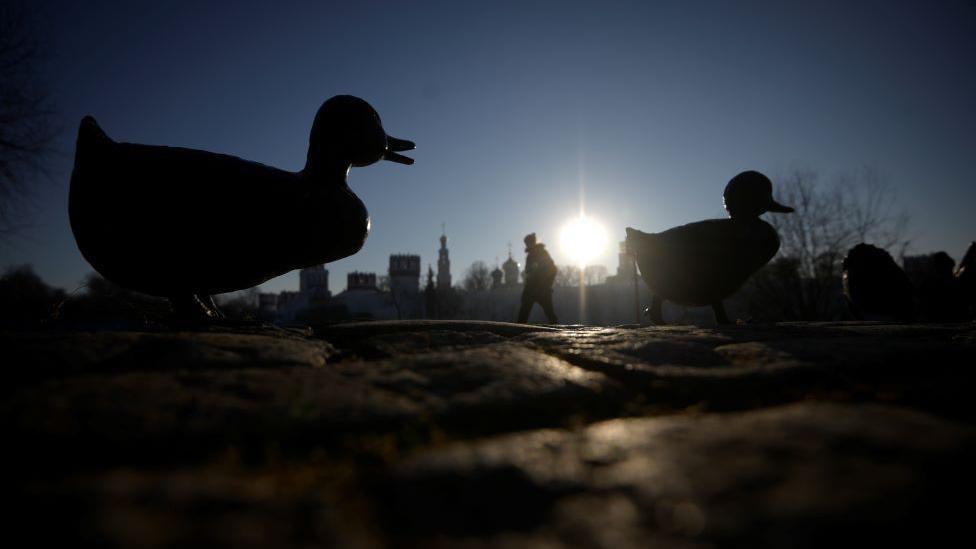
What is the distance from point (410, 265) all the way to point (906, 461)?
68.4 metres

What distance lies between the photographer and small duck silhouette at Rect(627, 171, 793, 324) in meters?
4.19

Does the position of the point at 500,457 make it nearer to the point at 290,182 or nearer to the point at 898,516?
the point at 898,516

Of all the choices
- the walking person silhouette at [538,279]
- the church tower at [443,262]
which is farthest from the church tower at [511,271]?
the walking person silhouette at [538,279]

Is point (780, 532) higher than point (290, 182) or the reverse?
the reverse

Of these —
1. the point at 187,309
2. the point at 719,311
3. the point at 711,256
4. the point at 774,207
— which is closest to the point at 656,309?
the point at 719,311

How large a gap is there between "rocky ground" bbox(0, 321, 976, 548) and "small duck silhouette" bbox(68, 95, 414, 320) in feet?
3.58

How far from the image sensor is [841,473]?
60 centimetres

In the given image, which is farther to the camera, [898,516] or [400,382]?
[400,382]

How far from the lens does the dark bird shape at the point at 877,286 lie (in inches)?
249

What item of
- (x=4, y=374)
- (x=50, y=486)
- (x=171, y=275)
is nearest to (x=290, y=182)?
(x=171, y=275)

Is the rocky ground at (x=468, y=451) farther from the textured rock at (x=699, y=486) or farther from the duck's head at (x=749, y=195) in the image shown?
the duck's head at (x=749, y=195)

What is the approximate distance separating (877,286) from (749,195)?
A: 379 cm

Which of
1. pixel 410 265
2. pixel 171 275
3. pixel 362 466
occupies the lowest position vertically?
pixel 362 466

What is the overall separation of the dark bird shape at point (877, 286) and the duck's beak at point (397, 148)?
7.06m
